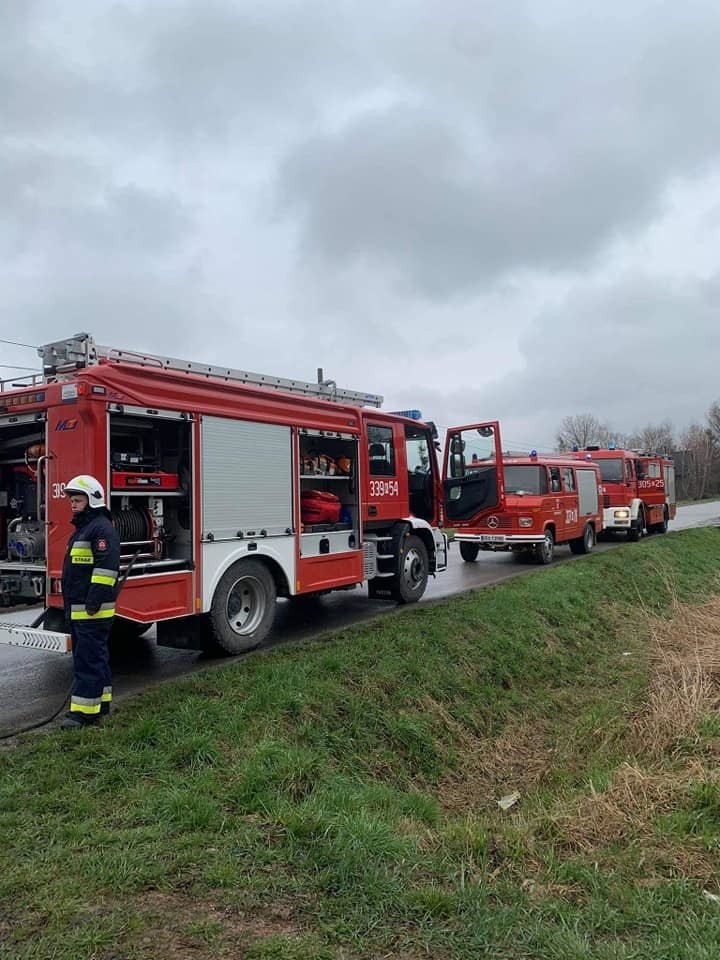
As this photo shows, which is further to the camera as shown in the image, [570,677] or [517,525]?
[517,525]

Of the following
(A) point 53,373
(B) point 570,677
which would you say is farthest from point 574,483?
(A) point 53,373

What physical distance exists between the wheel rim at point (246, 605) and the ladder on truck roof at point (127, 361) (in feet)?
7.07

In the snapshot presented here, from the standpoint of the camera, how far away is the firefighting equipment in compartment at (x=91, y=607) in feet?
17.1

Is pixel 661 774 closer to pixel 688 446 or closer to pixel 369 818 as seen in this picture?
pixel 369 818

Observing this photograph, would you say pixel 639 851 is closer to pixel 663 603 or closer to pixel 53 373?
pixel 53 373

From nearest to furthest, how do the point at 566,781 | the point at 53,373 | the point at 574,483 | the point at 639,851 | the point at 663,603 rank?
the point at 639,851, the point at 566,781, the point at 53,373, the point at 663,603, the point at 574,483

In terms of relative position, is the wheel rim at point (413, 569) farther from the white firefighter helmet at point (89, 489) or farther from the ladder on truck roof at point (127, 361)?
the white firefighter helmet at point (89, 489)

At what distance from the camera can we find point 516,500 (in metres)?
15.4

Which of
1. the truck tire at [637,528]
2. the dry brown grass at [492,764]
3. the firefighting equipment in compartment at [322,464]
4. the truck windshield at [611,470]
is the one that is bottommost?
the dry brown grass at [492,764]

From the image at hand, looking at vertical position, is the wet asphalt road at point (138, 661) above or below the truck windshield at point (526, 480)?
below

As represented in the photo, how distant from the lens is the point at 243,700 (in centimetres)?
577

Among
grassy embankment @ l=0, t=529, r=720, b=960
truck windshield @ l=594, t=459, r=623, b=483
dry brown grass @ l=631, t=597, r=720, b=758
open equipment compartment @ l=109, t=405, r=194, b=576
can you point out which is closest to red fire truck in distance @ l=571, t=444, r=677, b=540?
truck windshield @ l=594, t=459, r=623, b=483

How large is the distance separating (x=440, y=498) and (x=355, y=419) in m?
2.68

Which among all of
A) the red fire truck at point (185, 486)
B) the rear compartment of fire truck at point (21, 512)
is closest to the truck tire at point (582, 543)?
the red fire truck at point (185, 486)
